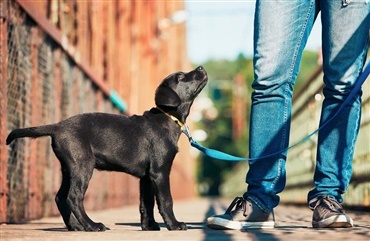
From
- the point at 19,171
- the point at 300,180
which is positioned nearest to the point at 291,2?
the point at 19,171

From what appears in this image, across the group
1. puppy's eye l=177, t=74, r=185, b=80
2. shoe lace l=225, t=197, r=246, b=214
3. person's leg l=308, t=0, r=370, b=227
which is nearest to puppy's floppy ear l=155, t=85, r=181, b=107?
puppy's eye l=177, t=74, r=185, b=80

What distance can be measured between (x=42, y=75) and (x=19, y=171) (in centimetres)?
130

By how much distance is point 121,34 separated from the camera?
57.0 ft

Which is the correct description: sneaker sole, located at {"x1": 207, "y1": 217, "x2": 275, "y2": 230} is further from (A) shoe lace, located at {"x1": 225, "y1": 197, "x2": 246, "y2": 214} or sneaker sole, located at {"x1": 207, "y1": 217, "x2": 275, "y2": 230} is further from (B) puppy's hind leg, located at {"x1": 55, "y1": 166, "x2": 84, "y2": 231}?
(B) puppy's hind leg, located at {"x1": 55, "y1": 166, "x2": 84, "y2": 231}

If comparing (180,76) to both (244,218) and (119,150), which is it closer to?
(119,150)


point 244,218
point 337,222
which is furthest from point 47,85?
point 337,222

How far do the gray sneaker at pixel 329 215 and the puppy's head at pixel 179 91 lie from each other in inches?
31.0

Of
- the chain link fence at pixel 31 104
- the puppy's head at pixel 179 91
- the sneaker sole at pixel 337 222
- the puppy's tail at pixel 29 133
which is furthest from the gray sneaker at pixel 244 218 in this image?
the chain link fence at pixel 31 104

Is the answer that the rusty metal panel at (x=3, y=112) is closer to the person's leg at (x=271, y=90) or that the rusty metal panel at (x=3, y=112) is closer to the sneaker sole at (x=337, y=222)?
the person's leg at (x=271, y=90)

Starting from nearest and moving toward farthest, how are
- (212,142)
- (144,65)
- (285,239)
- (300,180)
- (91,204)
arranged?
1. (285,239)
2. (91,204)
3. (300,180)
4. (144,65)
5. (212,142)

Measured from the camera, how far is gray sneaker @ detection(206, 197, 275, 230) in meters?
4.44

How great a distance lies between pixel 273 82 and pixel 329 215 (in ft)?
2.27

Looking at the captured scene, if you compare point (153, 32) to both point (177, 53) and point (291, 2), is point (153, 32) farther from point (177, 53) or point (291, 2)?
point (291, 2)

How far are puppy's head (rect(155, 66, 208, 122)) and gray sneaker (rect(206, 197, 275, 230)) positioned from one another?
1.72 feet
